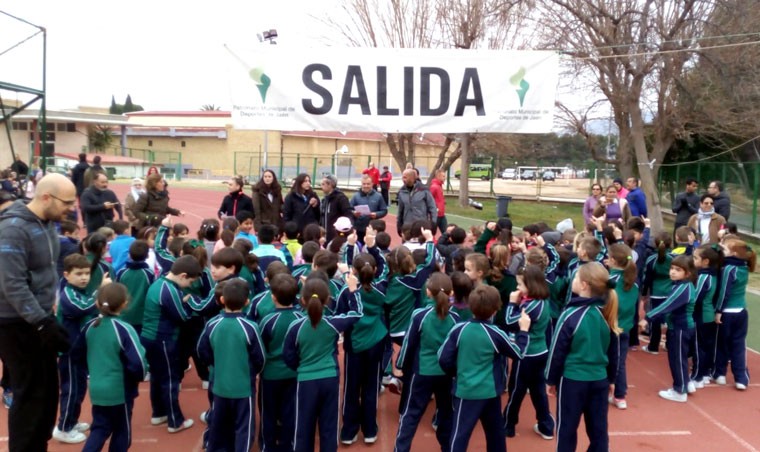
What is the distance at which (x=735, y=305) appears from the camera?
19.5 feet

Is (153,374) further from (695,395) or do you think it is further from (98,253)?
(695,395)

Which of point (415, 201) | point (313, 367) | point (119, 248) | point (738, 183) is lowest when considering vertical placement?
point (313, 367)

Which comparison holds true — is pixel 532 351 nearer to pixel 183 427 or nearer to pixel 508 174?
pixel 183 427

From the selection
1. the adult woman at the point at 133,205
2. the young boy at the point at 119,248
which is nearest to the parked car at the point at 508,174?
the adult woman at the point at 133,205

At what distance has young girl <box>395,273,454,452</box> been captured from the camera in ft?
13.8

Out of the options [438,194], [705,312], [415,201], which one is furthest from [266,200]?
[705,312]

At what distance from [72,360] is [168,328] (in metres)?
0.66

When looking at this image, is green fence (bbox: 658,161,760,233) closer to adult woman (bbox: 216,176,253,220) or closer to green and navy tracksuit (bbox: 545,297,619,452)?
adult woman (bbox: 216,176,253,220)

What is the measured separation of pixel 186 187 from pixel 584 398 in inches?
1131

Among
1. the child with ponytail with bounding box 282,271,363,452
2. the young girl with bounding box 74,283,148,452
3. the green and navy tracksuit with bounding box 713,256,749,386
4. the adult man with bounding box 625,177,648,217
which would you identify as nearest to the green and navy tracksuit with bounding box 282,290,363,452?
the child with ponytail with bounding box 282,271,363,452

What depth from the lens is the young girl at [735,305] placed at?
589cm

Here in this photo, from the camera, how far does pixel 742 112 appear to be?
16.0 metres

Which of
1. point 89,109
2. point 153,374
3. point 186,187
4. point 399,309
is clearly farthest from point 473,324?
point 89,109

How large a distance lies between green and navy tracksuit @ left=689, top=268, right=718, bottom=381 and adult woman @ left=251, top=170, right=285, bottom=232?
483cm
